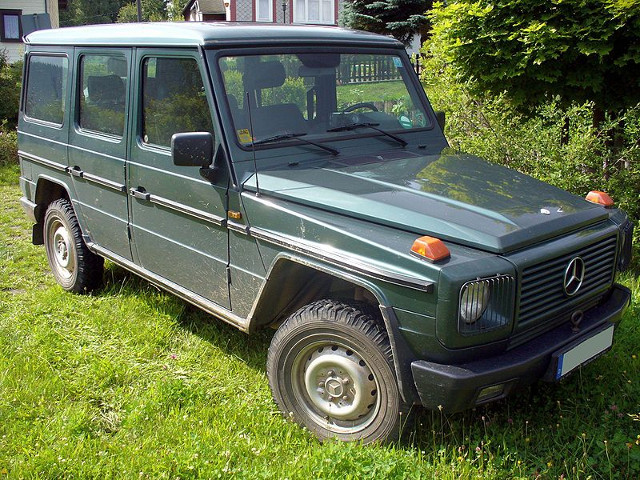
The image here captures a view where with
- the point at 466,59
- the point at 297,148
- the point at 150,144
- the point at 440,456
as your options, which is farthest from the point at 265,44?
the point at 466,59

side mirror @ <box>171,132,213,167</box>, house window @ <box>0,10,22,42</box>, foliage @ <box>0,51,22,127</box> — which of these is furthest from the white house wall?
side mirror @ <box>171,132,213,167</box>

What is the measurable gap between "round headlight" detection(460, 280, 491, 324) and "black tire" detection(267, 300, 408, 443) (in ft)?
1.39

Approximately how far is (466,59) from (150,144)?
11.0 ft

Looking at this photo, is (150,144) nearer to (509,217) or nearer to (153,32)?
(153,32)

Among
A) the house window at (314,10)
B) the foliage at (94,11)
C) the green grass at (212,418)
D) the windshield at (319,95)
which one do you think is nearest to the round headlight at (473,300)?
the green grass at (212,418)

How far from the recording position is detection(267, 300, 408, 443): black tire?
3.18 m

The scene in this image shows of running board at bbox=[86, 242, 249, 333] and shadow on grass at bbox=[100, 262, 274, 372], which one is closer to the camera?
running board at bbox=[86, 242, 249, 333]

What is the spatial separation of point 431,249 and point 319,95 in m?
1.63

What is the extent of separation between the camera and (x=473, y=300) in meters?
2.89

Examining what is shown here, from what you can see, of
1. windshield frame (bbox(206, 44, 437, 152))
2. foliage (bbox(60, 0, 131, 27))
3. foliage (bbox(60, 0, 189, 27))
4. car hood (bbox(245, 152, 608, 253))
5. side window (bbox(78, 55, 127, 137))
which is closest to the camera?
car hood (bbox(245, 152, 608, 253))

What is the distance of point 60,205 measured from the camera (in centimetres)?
559

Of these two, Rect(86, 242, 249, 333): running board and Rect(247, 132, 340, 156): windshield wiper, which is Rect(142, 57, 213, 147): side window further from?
Rect(86, 242, 249, 333): running board

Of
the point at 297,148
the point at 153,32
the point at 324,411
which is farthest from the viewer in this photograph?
the point at 153,32

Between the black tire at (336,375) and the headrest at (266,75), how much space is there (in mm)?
1377
